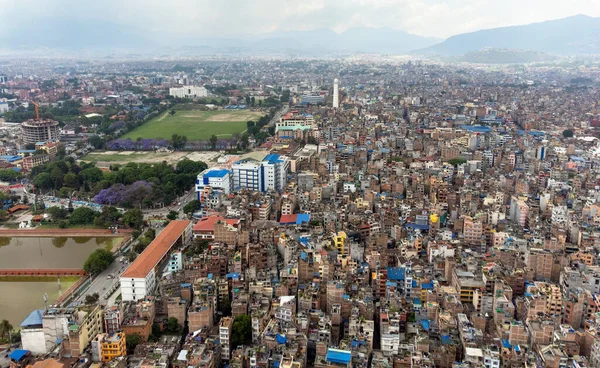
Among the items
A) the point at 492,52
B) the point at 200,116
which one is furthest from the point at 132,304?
the point at 492,52

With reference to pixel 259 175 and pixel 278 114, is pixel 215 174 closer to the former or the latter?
pixel 259 175

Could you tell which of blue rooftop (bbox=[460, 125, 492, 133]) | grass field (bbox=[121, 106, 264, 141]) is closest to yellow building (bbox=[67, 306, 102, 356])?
grass field (bbox=[121, 106, 264, 141])

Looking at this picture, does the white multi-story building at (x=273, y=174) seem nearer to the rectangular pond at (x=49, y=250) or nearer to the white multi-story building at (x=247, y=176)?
the white multi-story building at (x=247, y=176)

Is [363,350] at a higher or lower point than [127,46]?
lower

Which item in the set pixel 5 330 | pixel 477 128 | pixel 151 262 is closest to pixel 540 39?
pixel 477 128

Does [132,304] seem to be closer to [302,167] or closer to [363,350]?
[363,350]
